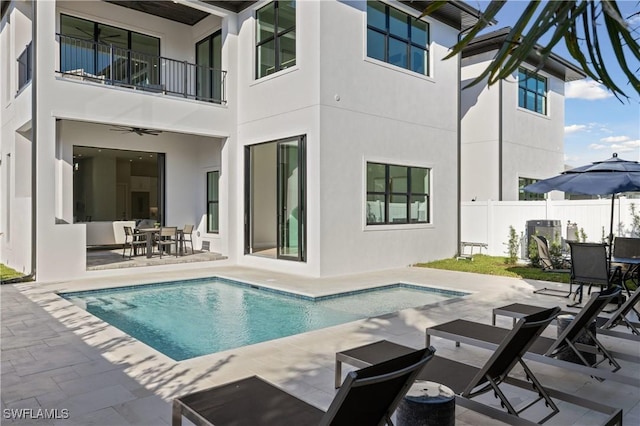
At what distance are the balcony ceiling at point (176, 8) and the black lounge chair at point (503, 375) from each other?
11.6 meters

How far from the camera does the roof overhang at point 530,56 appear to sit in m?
16.1

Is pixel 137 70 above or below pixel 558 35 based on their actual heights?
above

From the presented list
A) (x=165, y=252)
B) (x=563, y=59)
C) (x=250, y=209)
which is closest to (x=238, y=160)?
(x=250, y=209)

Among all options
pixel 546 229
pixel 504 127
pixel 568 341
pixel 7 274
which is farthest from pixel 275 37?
pixel 568 341

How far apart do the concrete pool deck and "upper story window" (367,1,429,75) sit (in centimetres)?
741

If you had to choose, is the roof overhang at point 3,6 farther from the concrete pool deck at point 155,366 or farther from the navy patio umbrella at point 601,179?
the navy patio umbrella at point 601,179

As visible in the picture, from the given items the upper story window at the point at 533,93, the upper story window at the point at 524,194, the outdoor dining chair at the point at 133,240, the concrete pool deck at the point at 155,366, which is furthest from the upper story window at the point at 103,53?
the upper story window at the point at 524,194

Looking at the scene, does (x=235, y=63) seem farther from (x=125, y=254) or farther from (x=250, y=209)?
(x=125, y=254)

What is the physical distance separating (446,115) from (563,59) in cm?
745

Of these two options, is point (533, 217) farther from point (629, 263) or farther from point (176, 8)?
point (176, 8)

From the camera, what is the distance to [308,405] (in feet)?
9.48

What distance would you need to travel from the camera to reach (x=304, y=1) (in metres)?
11.1

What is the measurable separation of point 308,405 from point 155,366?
245 cm

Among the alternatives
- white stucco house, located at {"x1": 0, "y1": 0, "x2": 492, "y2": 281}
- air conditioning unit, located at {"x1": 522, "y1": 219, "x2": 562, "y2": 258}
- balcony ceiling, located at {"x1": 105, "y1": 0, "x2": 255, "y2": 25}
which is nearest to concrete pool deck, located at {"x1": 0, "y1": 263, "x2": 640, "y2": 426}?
white stucco house, located at {"x1": 0, "y1": 0, "x2": 492, "y2": 281}
